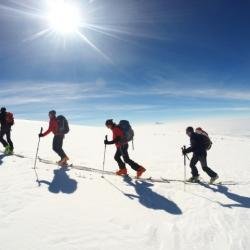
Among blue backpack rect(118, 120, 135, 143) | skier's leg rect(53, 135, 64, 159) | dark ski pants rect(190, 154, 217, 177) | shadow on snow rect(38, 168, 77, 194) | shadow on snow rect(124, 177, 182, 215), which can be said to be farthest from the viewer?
skier's leg rect(53, 135, 64, 159)

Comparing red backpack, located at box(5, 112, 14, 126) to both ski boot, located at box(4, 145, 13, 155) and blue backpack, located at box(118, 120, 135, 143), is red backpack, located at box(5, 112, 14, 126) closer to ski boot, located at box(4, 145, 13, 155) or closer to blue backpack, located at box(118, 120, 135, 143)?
ski boot, located at box(4, 145, 13, 155)

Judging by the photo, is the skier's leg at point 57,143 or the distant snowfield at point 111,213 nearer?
the distant snowfield at point 111,213

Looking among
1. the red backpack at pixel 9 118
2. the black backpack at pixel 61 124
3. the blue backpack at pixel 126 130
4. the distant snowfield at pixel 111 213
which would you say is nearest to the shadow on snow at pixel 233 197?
the distant snowfield at pixel 111 213

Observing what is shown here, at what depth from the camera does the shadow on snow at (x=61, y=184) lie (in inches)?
401

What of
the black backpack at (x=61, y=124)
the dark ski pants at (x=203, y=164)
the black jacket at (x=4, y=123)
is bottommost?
the dark ski pants at (x=203, y=164)

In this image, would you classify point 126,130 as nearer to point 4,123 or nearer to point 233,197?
point 233,197

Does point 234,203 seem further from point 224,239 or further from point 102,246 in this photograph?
point 102,246

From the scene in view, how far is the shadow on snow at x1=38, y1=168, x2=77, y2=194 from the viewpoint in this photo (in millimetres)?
10194

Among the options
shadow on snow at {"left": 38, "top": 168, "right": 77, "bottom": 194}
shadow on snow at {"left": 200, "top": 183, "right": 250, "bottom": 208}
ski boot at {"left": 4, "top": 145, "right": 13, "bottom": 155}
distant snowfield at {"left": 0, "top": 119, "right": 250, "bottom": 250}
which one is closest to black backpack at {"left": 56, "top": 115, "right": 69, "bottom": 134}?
distant snowfield at {"left": 0, "top": 119, "right": 250, "bottom": 250}

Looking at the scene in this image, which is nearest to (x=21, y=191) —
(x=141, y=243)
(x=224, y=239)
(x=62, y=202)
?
(x=62, y=202)

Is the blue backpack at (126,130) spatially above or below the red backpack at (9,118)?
below

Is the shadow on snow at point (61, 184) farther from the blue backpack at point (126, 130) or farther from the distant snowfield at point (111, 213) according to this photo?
the blue backpack at point (126, 130)

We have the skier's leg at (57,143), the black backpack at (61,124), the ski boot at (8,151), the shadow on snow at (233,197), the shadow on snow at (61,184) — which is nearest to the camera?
the shadow on snow at (61,184)

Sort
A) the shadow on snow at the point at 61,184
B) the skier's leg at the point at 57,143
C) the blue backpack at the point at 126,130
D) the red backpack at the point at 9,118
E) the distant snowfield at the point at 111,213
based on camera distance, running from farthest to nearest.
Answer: the red backpack at the point at 9,118 → the skier's leg at the point at 57,143 → the blue backpack at the point at 126,130 → the shadow on snow at the point at 61,184 → the distant snowfield at the point at 111,213
